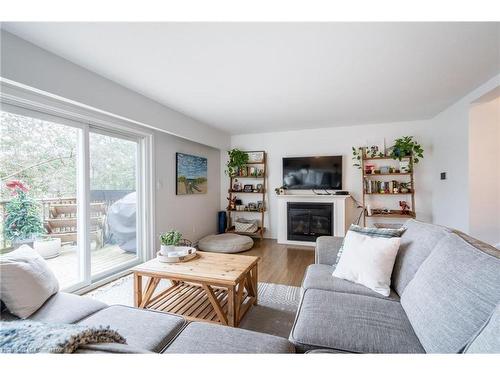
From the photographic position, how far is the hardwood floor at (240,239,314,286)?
8.52 feet

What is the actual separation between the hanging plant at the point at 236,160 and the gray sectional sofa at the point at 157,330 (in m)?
3.46

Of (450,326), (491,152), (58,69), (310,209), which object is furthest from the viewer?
(310,209)

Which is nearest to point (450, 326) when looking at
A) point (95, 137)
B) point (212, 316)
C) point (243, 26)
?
point (212, 316)

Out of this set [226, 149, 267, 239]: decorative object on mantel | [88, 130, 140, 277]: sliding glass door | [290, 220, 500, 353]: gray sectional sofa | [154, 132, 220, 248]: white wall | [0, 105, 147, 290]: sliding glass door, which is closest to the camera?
[290, 220, 500, 353]: gray sectional sofa

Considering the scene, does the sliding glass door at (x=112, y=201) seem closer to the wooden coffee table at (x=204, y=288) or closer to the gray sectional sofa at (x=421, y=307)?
the wooden coffee table at (x=204, y=288)

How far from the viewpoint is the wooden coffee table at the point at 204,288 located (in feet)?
5.33

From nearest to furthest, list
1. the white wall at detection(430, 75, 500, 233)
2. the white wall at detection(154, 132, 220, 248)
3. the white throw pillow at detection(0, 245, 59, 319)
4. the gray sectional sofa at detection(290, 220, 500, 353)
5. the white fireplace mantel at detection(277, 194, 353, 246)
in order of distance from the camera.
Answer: the gray sectional sofa at detection(290, 220, 500, 353) → the white throw pillow at detection(0, 245, 59, 319) → the white wall at detection(430, 75, 500, 233) → the white wall at detection(154, 132, 220, 248) → the white fireplace mantel at detection(277, 194, 353, 246)

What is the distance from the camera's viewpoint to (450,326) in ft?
2.74

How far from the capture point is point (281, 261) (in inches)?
127

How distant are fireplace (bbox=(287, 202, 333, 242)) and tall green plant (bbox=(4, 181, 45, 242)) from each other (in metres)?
3.54

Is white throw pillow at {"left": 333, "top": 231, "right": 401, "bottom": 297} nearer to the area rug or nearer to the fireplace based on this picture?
the area rug

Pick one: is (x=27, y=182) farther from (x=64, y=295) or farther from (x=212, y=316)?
(x=212, y=316)

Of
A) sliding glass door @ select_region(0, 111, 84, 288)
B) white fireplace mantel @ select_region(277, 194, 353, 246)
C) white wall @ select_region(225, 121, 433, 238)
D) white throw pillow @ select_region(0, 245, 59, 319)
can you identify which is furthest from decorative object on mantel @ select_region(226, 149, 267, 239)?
white throw pillow @ select_region(0, 245, 59, 319)
